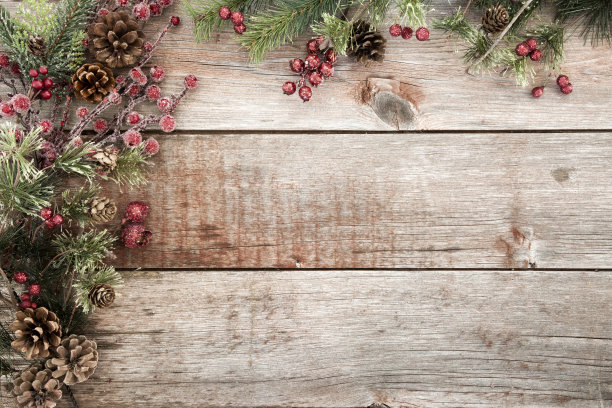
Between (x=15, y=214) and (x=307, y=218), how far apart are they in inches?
22.0

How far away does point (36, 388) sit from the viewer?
83 centimetres

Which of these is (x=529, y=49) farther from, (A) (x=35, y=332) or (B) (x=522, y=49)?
(A) (x=35, y=332)

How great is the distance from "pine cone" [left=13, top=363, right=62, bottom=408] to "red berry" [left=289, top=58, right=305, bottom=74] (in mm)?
716

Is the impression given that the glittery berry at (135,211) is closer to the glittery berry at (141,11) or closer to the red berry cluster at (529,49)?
the glittery berry at (141,11)

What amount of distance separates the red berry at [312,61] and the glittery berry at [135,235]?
17.4 inches

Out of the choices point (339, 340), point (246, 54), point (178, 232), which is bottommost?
point (339, 340)

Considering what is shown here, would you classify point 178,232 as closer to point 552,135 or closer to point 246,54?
point 246,54

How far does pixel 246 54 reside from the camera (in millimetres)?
953

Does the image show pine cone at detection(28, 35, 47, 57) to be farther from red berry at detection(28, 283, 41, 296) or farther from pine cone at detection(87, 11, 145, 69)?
red berry at detection(28, 283, 41, 296)

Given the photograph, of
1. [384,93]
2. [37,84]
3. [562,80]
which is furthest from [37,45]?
[562,80]

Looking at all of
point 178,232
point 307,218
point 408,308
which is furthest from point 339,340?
point 178,232

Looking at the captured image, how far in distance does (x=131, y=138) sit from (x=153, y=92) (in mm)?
106

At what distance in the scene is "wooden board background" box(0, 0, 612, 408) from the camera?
0.95 metres

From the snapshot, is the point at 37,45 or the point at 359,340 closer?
the point at 37,45
